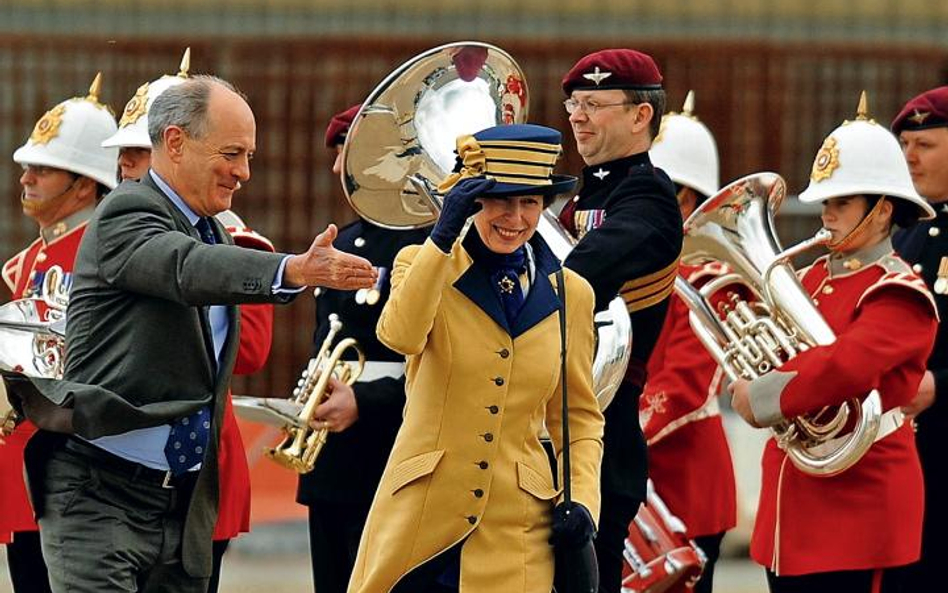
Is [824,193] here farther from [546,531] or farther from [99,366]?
[99,366]

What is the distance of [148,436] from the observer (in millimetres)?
6207

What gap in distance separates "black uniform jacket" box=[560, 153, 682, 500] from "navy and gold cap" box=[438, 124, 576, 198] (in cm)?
81

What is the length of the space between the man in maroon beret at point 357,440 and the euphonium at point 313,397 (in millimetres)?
35

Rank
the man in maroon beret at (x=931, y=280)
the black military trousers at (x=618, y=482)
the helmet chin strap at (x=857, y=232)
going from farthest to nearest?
the man in maroon beret at (x=931, y=280) < the helmet chin strap at (x=857, y=232) < the black military trousers at (x=618, y=482)

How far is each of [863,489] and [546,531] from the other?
1.81 metres

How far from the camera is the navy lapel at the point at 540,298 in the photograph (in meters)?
6.15

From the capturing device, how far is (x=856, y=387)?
745 centimetres

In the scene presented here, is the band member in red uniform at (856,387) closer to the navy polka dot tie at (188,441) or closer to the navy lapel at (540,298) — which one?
the navy lapel at (540,298)

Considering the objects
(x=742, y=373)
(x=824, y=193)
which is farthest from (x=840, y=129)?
(x=742, y=373)

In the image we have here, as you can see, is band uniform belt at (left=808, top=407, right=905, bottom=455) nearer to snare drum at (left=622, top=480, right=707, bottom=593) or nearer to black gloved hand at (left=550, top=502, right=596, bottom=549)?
snare drum at (left=622, top=480, right=707, bottom=593)

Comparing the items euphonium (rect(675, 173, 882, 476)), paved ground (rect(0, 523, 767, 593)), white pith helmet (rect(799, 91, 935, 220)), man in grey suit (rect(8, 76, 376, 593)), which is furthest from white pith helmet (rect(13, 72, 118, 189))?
paved ground (rect(0, 523, 767, 593))

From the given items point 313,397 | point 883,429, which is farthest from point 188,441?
point 883,429

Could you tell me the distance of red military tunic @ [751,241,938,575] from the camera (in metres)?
7.46

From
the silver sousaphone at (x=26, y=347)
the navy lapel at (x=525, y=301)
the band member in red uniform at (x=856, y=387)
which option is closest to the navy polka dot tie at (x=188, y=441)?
the silver sousaphone at (x=26, y=347)
